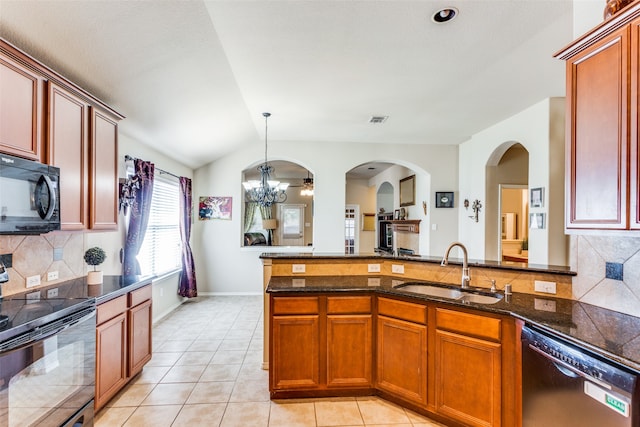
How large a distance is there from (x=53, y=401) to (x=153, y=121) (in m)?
2.78

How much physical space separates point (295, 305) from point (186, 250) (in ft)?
10.9

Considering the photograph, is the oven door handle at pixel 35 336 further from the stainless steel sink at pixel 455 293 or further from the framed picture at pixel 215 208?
the framed picture at pixel 215 208

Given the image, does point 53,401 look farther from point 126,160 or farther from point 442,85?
point 442,85

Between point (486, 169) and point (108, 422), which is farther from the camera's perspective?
point (486, 169)

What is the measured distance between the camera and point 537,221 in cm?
390

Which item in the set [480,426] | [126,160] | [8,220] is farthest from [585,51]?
[126,160]

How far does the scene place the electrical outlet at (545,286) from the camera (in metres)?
2.21

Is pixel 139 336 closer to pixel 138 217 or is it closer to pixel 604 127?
pixel 138 217

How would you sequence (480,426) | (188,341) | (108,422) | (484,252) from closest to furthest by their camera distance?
(480,426) → (108,422) → (188,341) → (484,252)

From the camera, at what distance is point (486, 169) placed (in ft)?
16.7

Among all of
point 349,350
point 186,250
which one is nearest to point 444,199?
point 349,350

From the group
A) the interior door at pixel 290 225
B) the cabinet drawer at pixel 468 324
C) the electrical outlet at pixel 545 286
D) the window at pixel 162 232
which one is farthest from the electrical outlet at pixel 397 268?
the interior door at pixel 290 225

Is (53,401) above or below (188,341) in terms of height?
above

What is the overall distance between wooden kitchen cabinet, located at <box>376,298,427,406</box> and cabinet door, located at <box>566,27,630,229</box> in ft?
3.85
